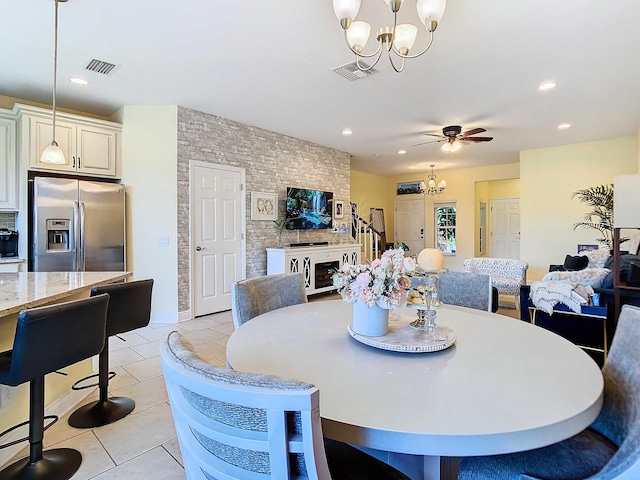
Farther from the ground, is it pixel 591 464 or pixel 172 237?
pixel 172 237

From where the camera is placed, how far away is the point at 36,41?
9.51 feet

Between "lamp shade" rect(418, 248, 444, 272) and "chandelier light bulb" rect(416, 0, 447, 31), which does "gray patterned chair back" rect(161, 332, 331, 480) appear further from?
"chandelier light bulb" rect(416, 0, 447, 31)

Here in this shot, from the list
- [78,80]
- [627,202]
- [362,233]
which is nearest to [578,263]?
[627,202]

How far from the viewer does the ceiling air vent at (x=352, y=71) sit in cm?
332

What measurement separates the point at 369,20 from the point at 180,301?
151 inches

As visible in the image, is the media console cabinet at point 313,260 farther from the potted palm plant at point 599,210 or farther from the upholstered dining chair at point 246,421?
the upholstered dining chair at point 246,421

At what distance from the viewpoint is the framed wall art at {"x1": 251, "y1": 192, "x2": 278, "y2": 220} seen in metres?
5.43

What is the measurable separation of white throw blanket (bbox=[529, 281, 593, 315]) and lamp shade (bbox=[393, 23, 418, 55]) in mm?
2315

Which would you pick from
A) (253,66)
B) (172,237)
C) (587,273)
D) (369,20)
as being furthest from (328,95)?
(587,273)

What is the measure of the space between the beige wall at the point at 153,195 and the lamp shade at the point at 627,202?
15.2ft

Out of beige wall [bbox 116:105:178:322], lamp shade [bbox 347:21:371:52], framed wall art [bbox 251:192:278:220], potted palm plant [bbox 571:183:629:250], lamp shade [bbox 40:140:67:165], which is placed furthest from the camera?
potted palm plant [bbox 571:183:629:250]

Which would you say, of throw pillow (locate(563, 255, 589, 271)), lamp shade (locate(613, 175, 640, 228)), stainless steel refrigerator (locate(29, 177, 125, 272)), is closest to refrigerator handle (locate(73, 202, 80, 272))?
stainless steel refrigerator (locate(29, 177, 125, 272))

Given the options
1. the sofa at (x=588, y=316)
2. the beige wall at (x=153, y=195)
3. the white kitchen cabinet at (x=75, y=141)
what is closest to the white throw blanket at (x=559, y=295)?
the sofa at (x=588, y=316)

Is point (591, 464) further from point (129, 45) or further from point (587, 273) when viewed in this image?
point (129, 45)
